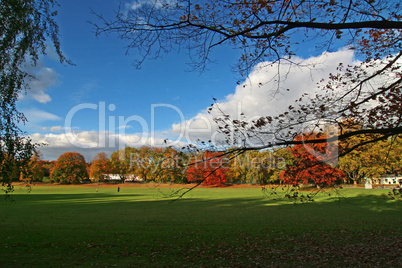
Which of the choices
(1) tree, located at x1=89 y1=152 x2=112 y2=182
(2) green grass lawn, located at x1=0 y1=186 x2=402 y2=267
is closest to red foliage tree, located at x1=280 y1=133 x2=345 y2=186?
(2) green grass lawn, located at x1=0 y1=186 x2=402 y2=267

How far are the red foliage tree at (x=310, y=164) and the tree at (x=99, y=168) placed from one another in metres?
81.4

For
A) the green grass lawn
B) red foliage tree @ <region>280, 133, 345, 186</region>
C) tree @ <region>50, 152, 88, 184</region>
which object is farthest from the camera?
tree @ <region>50, 152, 88, 184</region>

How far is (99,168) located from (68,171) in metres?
9.62

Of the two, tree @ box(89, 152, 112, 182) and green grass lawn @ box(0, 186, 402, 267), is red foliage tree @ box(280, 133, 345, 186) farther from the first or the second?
tree @ box(89, 152, 112, 182)

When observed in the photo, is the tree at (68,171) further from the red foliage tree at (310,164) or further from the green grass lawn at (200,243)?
the red foliage tree at (310,164)

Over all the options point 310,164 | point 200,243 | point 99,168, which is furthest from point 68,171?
point 310,164

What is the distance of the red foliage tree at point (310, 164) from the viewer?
24.9 feet

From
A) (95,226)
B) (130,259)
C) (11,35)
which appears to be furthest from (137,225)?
(11,35)

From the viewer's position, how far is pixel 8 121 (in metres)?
7.40

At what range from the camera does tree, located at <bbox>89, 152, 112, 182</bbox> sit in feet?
267

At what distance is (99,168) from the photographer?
81.6m

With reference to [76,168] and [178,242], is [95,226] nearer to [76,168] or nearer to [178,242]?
[178,242]

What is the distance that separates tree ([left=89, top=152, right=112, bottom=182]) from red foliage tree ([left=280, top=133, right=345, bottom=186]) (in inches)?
3205

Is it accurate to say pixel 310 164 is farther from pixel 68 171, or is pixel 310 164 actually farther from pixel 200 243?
pixel 68 171
